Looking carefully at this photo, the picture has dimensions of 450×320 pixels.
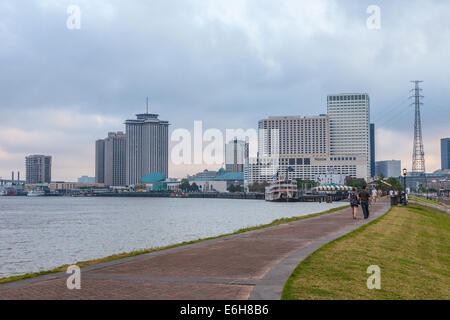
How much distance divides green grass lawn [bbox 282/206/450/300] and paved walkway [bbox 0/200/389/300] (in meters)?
0.63

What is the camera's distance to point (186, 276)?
12.5 metres

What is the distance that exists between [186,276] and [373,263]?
6.33 metres

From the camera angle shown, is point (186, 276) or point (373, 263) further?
point (373, 263)

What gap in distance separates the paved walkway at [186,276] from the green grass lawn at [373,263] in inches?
24.6

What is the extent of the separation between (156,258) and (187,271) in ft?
11.2

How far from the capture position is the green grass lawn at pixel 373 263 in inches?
425

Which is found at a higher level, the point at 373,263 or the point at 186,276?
the point at 186,276

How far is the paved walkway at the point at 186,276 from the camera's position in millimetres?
10438

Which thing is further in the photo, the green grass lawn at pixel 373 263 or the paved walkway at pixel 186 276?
the green grass lawn at pixel 373 263

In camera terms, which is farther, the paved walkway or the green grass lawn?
the green grass lawn

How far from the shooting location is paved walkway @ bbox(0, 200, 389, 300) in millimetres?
10438
